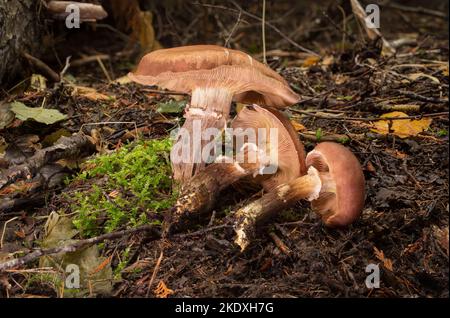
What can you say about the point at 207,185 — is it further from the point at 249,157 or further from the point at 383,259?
the point at 383,259

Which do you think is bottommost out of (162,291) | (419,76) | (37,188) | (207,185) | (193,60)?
(162,291)

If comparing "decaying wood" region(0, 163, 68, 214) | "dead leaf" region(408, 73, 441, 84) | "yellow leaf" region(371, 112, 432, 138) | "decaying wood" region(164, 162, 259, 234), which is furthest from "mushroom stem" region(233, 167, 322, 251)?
"dead leaf" region(408, 73, 441, 84)

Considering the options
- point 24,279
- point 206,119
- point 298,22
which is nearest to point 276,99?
point 206,119

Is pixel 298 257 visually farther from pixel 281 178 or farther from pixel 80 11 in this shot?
pixel 80 11

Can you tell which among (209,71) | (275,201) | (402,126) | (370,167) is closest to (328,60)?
(402,126)

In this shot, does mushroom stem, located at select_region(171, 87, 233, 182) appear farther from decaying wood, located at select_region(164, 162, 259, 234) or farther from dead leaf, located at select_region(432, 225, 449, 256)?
dead leaf, located at select_region(432, 225, 449, 256)

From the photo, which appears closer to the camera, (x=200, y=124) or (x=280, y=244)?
(x=280, y=244)

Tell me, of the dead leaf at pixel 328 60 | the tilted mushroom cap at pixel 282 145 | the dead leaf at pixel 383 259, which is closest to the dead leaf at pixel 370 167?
the tilted mushroom cap at pixel 282 145
